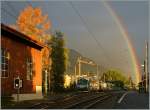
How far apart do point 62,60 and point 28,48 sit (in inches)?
1446

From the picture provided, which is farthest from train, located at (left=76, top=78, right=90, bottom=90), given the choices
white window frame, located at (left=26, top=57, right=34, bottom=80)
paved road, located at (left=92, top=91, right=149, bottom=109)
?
paved road, located at (left=92, top=91, right=149, bottom=109)

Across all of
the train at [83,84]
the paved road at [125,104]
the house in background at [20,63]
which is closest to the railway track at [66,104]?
the paved road at [125,104]

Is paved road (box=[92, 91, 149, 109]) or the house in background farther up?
the house in background

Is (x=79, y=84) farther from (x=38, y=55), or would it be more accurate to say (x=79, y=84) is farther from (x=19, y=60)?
(x=19, y=60)

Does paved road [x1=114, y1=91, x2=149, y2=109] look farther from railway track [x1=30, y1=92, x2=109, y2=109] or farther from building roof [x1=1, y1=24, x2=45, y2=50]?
building roof [x1=1, y1=24, x2=45, y2=50]

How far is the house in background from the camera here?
116 ft

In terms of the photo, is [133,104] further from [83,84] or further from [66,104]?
[83,84]

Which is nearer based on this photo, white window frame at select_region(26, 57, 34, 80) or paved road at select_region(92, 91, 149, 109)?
paved road at select_region(92, 91, 149, 109)

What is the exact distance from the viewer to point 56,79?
75.8 metres

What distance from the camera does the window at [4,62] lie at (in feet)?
115

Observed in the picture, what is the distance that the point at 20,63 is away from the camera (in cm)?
3897

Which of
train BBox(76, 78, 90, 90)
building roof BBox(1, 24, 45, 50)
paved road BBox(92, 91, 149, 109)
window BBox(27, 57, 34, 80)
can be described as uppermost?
building roof BBox(1, 24, 45, 50)

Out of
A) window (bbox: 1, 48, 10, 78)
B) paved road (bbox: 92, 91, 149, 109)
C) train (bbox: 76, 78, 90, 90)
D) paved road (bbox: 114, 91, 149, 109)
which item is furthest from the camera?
train (bbox: 76, 78, 90, 90)

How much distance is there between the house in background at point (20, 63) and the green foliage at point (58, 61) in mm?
28678
